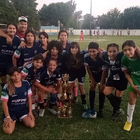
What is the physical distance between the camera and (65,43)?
4156mm

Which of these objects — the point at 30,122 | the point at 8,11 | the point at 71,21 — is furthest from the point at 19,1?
the point at 30,122

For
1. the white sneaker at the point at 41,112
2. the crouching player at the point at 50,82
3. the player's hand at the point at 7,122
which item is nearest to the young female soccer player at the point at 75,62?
the crouching player at the point at 50,82

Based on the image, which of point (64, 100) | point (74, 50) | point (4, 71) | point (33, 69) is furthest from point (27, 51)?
point (64, 100)

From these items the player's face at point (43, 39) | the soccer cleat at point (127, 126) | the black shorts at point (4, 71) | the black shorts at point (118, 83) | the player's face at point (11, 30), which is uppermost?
the player's face at point (11, 30)

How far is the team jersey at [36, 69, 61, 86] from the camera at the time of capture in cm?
361

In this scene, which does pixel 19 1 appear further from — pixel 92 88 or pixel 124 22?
pixel 92 88

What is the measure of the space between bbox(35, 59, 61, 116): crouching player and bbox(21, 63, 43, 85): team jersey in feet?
0.37

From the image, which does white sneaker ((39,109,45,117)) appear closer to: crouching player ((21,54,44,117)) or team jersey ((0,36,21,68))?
crouching player ((21,54,44,117))

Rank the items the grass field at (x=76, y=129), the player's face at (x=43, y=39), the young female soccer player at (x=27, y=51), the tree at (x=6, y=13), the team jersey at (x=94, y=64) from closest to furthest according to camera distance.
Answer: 1. the grass field at (x=76, y=129)
2. the team jersey at (x=94, y=64)
3. the young female soccer player at (x=27, y=51)
4. the player's face at (x=43, y=39)
5. the tree at (x=6, y=13)

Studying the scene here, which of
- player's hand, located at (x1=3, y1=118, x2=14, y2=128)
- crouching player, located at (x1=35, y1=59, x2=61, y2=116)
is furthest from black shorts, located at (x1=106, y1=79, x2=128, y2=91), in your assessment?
player's hand, located at (x1=3, y1=118, x2=14, y2=128)

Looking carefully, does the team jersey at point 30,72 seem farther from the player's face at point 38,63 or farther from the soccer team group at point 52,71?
the player's face at point 38,63

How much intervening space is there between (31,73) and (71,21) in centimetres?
6943

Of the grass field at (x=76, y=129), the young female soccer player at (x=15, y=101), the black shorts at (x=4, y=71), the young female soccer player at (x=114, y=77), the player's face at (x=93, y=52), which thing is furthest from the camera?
the black shorts at (x=4, y=71)

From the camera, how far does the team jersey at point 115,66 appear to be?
3.31 metres
